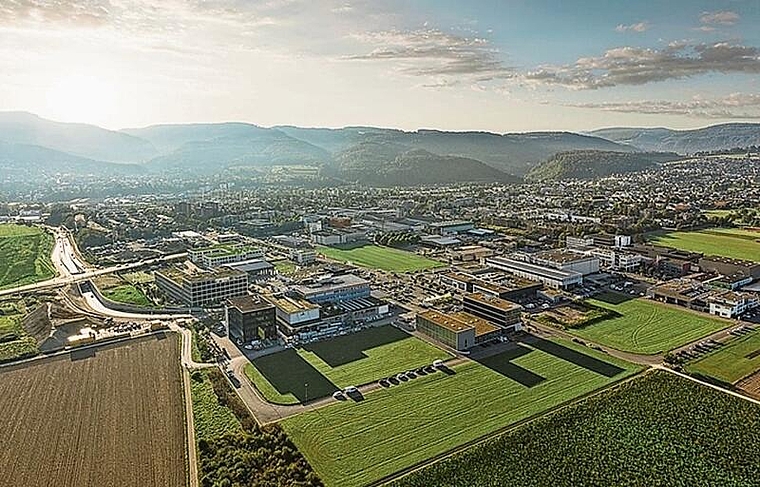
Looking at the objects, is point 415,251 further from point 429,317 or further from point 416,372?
point 416,372

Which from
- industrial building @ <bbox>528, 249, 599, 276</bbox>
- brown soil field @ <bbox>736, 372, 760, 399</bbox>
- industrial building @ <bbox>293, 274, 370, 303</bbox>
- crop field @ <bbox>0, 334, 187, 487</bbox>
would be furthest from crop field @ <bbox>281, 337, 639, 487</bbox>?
industrial building @ <bbox>528, 249, 599, 276</bbox>

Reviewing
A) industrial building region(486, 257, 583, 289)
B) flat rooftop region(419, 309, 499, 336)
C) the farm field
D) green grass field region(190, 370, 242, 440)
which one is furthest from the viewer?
industrial building region(486, 257, 583, 289)

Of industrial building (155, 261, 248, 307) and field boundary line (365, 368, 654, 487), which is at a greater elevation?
industrial building (155, 261, 248, 307)

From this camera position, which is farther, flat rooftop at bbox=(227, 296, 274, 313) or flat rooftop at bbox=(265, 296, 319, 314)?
flat rooftop at bbox=(265, 296, 319, 314)

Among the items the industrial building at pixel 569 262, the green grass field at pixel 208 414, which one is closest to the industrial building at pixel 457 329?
the green grass field at pixel 208 414

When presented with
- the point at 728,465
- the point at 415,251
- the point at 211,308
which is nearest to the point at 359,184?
the point at 415,251

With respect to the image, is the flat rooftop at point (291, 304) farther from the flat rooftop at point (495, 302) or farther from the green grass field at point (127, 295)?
the green grass field at point (127, 295)

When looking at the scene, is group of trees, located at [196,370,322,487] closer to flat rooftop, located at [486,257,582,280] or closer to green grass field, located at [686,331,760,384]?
green grass field, located at [686,331,760,384]
